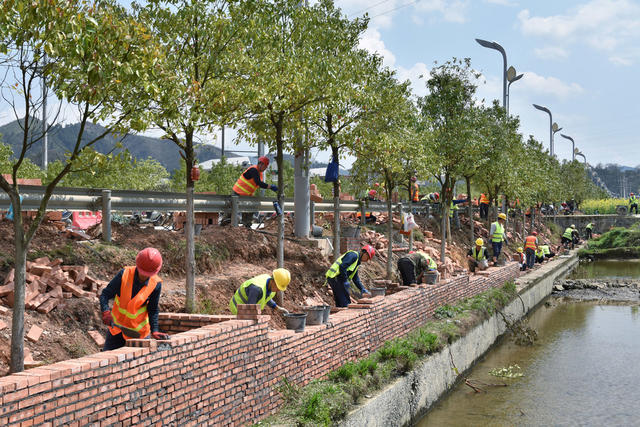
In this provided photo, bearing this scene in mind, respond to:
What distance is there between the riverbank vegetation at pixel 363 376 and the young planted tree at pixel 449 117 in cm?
761

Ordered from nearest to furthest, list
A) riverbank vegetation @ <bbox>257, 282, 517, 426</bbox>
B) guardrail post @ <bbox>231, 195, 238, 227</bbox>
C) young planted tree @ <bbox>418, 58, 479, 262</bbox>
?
riverbank vegetation @ <bbox>257, 282, 517, 426</bbox> < guardrail post @ <bbox>231, 195, 238, 227</bbox> < young planted tree @ <bbox>418, 58, 479, 262</bbox>

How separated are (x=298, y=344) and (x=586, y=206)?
6853cm

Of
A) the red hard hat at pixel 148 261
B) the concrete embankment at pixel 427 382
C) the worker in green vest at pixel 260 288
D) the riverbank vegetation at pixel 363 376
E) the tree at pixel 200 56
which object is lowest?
the concrete embankment at pixel 427 382

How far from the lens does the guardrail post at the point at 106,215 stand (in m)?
9.99

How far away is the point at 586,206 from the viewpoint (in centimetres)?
7000

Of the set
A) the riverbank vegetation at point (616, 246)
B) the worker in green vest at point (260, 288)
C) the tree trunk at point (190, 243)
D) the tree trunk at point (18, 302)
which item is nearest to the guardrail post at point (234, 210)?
the tree trunk at point (190, 243)

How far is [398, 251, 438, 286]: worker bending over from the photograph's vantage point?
1391 centimetres

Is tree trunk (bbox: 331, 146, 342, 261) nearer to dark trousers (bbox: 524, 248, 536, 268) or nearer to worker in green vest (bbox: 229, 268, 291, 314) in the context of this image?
worker in green vest (bbox: 229, 268, 291, 314)

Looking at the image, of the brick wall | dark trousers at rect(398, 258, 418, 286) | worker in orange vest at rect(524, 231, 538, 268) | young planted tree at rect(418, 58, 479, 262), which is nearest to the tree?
the brick wall

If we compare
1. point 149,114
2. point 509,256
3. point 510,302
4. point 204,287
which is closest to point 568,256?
point 509,256

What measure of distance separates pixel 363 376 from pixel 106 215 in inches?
183

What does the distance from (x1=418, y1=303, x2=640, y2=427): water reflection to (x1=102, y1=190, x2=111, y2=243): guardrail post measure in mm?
5605

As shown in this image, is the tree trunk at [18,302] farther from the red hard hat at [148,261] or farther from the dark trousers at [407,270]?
the dark trousers at [407,270]

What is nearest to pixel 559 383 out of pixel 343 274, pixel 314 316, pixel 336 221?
pixel 343 274
